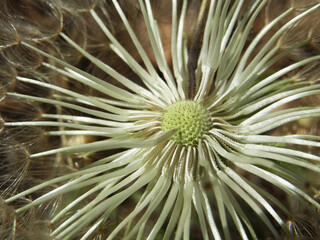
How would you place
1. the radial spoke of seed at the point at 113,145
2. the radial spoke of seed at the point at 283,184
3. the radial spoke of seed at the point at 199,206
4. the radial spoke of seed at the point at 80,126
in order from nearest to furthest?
the radial spoke of seed at the point at 113,145 → the radial spoke of seed at the point at 283,184 → the radial spoke of seed at the point at 199,206 → the radial spoke of seed at the point at 80,126

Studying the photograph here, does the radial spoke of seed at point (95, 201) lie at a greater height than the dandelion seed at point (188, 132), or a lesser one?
lesser

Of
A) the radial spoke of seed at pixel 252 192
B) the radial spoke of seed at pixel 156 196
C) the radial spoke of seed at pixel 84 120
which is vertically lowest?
the radial spoke of seed at pixel 156 196

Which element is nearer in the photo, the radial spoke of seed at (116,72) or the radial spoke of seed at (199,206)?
the radial spoke of seed at (199,206)

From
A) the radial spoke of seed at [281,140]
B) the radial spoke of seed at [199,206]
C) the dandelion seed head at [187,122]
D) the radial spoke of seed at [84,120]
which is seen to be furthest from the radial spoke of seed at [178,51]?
the radial spoke of seed at [199,206]

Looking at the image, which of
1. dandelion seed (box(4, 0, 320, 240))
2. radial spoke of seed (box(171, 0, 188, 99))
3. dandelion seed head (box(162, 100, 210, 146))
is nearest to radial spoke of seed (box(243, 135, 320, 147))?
dandelion seed (box(4, 0, 320, 240))

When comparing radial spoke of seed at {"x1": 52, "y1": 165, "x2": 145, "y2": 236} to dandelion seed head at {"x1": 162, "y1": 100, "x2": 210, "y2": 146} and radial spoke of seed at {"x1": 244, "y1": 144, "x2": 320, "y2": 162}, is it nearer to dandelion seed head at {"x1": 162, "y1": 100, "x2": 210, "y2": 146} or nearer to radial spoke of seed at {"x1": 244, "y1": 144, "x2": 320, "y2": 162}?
dandelion seed head at {"x1": 162, "y1": 100, "x2": 210, "y2": 146}

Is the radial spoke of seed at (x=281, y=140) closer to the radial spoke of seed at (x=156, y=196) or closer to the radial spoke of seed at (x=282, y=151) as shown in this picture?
the radial spoke of seed at (x=282, y=151)

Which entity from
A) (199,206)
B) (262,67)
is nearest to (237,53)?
(262,67)

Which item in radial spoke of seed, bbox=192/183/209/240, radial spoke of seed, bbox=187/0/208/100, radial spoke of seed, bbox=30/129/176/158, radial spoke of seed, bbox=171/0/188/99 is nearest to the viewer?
radial spoke of seed, bbox=30/129/176/158

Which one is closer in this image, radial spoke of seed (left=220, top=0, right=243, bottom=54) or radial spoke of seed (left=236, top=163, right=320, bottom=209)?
radial spoke of seed (left=236, top=163, right=320, bottom=209)
